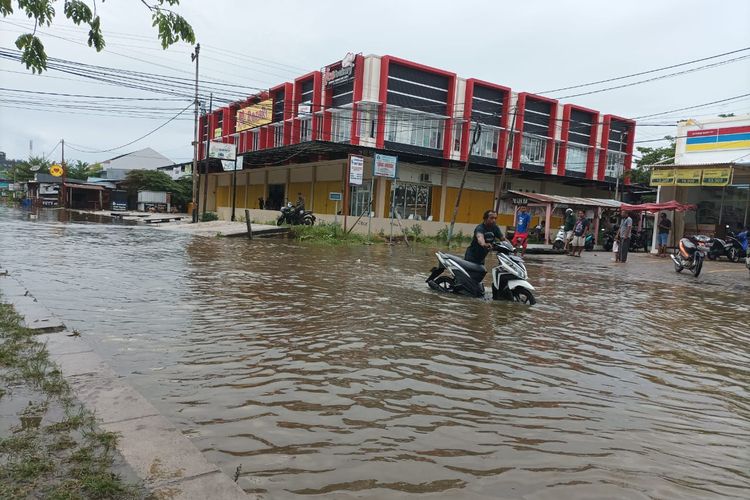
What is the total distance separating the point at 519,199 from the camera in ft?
86.8

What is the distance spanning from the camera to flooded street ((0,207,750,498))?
9.76 feet

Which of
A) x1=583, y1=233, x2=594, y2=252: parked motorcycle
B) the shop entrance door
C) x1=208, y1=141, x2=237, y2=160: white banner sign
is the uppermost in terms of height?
x1=208, y1=141, x2=237, y2=160: white banner sign

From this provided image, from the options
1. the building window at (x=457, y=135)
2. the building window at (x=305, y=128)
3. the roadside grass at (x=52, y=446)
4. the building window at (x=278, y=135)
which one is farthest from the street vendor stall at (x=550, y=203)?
the roadside grass at (x=52, y=446)

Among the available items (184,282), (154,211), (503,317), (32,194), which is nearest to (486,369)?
(503,317)

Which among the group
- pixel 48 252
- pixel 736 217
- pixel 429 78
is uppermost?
pixel 429 78

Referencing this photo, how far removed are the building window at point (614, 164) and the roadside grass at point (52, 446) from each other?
151 ft

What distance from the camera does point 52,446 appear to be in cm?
280

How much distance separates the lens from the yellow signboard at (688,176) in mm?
20875

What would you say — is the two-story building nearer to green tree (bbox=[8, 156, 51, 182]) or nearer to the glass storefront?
the glass storefront

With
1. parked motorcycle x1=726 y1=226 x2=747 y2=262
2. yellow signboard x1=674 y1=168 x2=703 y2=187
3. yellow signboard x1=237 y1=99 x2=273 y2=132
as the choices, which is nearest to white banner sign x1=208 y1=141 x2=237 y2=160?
yellow signboard x1=237 y1=99 x2=273 y2=132

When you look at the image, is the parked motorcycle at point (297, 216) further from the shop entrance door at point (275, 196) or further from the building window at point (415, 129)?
the shop entrance door at point (275, 196)

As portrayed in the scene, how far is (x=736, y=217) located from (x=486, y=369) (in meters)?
A: 23.6

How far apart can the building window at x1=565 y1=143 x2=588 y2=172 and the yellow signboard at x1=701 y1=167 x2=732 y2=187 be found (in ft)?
66.0

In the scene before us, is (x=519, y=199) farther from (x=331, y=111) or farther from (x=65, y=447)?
(x=65, y=447)
